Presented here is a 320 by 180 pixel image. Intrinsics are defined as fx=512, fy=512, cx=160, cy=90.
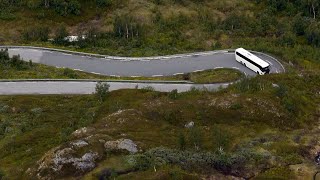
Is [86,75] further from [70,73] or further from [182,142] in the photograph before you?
[182,142]

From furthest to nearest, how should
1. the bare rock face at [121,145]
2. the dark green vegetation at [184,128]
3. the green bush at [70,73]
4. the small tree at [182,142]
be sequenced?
1. the green bush at [70,73]
2. the small tree at [182,142]
3. the bare rock face at [121,145]
4. the dark green vegetation at [184,128]

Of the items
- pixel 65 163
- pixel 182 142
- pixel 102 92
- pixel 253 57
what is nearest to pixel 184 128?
pixel 182 142

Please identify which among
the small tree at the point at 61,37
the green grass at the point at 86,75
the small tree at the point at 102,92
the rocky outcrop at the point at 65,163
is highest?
the small tree at the point at 61,37

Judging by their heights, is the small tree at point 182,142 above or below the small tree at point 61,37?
below

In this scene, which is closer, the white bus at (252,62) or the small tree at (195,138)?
the small tree at (195,138)

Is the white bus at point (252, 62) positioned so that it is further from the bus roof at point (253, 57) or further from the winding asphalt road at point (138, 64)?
the winding asphalt road at point (138, 64)

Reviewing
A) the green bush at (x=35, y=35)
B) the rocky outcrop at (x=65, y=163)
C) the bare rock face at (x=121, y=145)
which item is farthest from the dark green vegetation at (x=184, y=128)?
the green bush at (x=35, y=35)

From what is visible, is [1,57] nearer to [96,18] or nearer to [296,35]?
[96,18]
